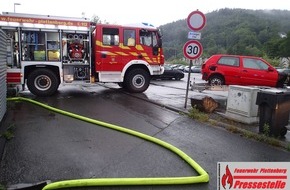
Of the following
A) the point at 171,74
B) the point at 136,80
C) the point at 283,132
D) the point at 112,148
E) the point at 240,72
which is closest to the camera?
the point at 112,148

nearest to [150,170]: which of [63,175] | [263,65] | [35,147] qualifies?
[63,175]

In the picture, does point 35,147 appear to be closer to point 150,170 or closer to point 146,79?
point 150,170

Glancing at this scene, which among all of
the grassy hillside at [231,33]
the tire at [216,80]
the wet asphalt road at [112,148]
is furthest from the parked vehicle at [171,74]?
the grassy hillside at [231,33]

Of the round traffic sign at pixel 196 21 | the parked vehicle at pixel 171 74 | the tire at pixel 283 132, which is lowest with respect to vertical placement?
the tire at pixel 283 132

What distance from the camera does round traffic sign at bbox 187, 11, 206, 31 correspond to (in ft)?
28.3

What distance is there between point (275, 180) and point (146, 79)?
1057 cm

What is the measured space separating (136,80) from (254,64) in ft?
18.7

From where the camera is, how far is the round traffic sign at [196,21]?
340 inches

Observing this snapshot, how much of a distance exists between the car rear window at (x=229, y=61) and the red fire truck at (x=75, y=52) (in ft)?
A: 10.9

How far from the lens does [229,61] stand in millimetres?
14180
